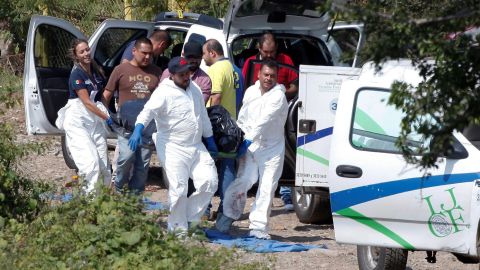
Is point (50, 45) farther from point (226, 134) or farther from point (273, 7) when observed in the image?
point (226, 134)

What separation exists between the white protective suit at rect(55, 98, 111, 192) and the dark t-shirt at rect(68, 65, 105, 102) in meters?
0.10

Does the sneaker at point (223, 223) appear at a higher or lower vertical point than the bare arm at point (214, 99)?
lower

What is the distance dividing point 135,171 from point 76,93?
3.12 ft

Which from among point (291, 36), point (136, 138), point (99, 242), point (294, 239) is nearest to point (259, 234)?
point (294, 239)

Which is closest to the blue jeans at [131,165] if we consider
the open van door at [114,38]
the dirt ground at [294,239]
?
the dirt ground at [294,239]

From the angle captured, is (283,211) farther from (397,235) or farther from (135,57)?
(397,235)

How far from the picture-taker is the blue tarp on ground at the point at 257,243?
10219 millimetres

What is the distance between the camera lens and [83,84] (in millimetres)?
10734

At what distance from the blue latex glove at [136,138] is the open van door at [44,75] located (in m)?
3.33

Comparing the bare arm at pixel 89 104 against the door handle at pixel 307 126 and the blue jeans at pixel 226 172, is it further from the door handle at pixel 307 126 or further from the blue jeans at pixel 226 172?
the door handle at pixel 307 126

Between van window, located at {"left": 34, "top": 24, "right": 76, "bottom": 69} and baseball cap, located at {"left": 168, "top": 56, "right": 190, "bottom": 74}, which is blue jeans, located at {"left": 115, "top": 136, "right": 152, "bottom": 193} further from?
van window, located at {"left": 34, "top": 24, "right": 76, "bottom": 69}

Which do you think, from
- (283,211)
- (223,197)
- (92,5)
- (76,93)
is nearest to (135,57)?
(76,93)

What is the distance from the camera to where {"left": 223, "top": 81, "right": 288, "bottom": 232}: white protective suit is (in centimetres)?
1061

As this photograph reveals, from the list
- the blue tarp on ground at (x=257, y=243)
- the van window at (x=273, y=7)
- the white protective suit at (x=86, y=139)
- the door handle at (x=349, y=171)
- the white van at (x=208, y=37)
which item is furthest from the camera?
the white van at (x=208, y=37)
